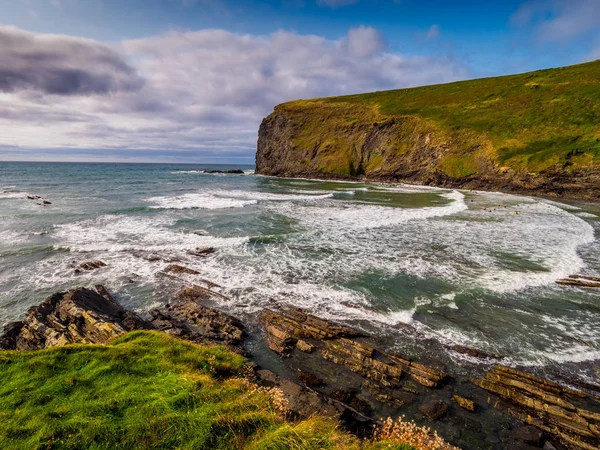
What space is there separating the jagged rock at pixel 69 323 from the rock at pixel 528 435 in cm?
1250

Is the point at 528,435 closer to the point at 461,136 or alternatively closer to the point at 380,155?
the point at 461,136

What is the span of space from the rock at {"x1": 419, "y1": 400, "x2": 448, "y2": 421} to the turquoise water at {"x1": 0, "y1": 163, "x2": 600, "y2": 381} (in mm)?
2408

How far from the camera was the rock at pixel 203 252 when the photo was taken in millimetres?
21241

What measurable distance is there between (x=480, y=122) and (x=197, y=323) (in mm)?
86710

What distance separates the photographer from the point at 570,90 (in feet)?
239

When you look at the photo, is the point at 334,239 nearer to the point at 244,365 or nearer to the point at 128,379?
the point at 244,365

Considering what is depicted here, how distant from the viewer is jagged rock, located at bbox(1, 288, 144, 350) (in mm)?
10570

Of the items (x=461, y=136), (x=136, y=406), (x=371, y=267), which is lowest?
(x=371, y=267)

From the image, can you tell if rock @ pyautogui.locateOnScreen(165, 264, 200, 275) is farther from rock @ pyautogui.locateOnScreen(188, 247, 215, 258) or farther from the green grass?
the green grass

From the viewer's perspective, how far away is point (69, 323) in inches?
455

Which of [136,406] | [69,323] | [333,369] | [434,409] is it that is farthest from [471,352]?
[69,323]

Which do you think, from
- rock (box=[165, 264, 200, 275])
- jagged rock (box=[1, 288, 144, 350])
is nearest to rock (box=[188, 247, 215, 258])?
rock (box=[165, 264, 200, 275])

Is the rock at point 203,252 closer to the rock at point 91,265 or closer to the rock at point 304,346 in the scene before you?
the rock at point 91,265

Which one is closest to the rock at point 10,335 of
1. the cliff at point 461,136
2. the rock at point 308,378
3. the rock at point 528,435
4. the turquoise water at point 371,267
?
the turquoise water at point 371,267
